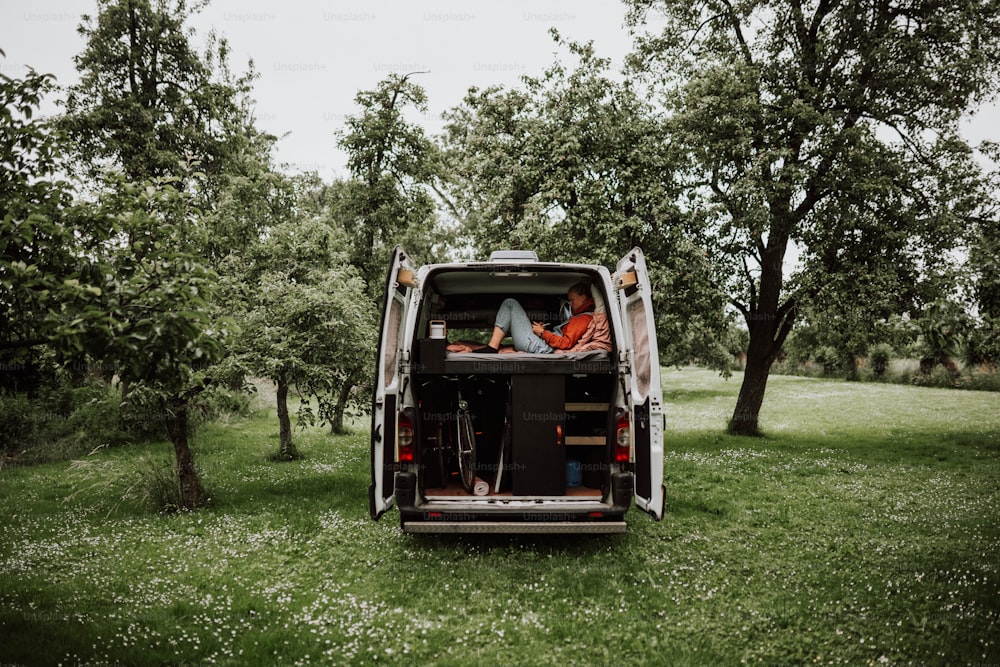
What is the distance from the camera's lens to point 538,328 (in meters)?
6.65

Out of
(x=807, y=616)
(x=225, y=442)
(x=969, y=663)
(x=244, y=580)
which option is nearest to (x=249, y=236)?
(x=225, y=442)

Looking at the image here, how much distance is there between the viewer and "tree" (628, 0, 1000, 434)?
36.3 ft

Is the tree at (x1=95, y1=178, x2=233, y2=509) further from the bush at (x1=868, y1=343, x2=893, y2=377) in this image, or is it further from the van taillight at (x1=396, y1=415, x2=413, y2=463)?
the bush at (x1=868, y1=343, x2=893, y2=377)

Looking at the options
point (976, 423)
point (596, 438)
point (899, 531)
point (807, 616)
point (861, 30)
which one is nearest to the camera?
point (807, 616)

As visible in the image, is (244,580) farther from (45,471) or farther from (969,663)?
(45,471)

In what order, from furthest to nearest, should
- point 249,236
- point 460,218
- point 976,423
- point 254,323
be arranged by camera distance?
1. point 460,218
2. point 976,423
3. point 249,236
4. point 254,323

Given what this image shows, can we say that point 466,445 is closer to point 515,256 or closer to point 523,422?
point 523,422

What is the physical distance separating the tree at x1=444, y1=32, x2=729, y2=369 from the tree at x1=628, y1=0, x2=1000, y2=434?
958 mm

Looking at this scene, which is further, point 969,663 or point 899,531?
point 899,531

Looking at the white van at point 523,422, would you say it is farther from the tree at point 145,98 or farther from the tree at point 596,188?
the tree at point 145,98

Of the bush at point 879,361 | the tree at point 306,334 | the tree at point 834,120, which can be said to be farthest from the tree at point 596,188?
the bush at point 879,361

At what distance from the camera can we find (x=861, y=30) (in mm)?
11930

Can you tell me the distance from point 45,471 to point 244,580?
10.0 meters

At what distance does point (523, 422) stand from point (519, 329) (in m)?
1.24
